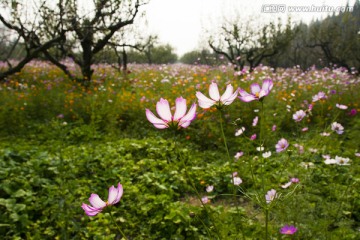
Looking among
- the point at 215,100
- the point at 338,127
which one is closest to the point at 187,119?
the point at 215,100

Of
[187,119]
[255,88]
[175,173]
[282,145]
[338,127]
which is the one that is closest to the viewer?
[187,119]

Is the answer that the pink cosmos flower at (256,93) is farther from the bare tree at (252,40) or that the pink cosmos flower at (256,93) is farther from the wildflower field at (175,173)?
the bare tree at (252,40)

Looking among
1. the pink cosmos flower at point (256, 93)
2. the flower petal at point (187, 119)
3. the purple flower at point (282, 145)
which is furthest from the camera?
the purple flower at point (282, 145)

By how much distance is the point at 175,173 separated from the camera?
11.7 ft

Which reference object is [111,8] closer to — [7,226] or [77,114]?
[77,114]

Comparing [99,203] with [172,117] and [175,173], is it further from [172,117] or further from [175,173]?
[175,173]

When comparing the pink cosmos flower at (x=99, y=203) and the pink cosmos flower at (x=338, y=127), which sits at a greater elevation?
the pink cosmos flower at (x=99, y=203)

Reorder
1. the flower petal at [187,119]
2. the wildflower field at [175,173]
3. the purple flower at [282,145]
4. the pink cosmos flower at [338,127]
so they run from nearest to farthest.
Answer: the flower petal at [187,119]
the wildflower field at [175,173]
the purple flower at [282,145]
the pink cosmos flower at [338,127]

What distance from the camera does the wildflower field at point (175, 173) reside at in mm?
1312

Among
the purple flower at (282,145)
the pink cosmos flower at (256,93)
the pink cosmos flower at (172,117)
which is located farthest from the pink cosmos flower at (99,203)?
the purple flower at (282,145)

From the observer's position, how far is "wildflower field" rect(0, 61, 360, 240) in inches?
51.6

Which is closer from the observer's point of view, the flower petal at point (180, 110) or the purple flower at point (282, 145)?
the flower petal at point (180, 110)

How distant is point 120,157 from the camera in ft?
12.8

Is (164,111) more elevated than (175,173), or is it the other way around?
(164,111)
